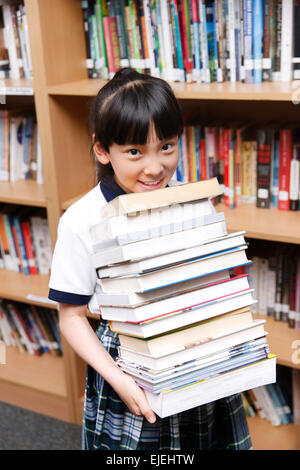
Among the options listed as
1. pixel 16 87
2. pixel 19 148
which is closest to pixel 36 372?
pixel 19 148

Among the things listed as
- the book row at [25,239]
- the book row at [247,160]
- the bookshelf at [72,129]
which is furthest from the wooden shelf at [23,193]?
the book row at [247,160]

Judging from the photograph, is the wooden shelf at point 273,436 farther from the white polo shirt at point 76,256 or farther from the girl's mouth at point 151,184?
the girl's mouth at point 151,184

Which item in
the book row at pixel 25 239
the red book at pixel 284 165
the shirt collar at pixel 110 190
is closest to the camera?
the shirt collar at pixel 110 190

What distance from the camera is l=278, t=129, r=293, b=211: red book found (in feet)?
5.13

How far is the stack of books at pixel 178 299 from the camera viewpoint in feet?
2.82

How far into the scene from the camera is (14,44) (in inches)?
73.0

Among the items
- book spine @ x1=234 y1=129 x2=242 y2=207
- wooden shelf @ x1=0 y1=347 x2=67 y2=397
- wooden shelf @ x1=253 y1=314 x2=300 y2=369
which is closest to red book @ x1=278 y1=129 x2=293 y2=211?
book spine @ x1=234 y1=129 x2=242 y2=207

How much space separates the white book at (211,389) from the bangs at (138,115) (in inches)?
18.5

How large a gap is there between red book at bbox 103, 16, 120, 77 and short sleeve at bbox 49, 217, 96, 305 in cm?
83

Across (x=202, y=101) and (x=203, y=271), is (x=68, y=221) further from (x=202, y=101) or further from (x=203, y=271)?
(x=202, y=101)

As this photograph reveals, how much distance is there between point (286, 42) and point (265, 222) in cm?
53

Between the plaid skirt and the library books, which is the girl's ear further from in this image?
the plaid skirt

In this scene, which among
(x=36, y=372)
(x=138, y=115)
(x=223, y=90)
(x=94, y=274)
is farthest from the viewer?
(x=36, y=372)

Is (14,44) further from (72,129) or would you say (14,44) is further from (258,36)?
(258,36)
